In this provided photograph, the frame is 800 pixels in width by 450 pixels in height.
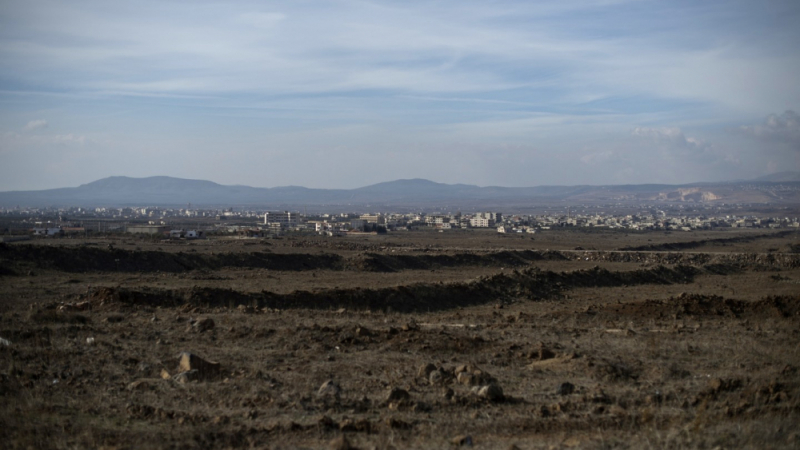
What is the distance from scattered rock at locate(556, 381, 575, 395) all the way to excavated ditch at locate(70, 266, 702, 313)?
48.1 feet

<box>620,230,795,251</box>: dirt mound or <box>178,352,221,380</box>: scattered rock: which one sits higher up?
<box>178,352,221,380</box>: scattered rock

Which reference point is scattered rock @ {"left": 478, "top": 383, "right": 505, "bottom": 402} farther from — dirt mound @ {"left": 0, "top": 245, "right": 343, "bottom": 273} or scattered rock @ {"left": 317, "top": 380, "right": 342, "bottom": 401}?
dirt mound @ {"left": 0, "top": 245, "right": 343, "bottom": 273}

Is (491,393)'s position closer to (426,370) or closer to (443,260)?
(426,370)

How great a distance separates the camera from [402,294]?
2897 cm

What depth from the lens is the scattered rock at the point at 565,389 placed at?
34.2 ft

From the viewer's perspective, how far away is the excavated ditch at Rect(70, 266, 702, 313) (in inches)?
943

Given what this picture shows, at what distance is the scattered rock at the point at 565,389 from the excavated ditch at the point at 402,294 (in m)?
14.7

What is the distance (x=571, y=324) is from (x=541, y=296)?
1411 cm

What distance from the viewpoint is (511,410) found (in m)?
9.38

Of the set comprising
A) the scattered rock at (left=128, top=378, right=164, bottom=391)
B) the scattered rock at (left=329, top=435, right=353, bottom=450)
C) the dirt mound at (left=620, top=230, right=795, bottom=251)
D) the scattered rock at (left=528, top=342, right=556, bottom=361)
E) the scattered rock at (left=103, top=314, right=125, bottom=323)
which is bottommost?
the dirt mound at (left=620, top=230, right=795, bottom=251)

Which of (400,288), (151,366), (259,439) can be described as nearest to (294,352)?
(151,366)

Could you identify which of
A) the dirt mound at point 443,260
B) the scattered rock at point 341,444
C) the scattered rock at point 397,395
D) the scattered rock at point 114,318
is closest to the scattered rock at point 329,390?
the scattered rock at point 397,395

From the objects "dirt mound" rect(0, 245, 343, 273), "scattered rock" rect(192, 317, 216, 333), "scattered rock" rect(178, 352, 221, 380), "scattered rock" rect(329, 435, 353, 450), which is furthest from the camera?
"dirt mound" rect(0, 245, 343, 273)

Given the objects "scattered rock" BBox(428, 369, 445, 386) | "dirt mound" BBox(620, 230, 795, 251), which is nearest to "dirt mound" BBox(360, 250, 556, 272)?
"dirt mound" BBox(620, 230, 795, 251)
